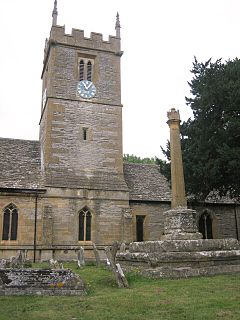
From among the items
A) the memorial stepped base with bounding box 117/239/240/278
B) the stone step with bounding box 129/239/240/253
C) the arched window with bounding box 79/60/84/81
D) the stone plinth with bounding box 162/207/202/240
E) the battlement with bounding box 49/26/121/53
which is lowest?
the memorial stepped base with bounding box 117/239/240/278

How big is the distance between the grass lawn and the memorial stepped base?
1.11 m

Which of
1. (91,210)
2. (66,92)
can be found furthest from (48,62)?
(91,210)

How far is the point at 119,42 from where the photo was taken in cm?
2786

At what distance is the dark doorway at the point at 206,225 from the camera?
26438 millimetres

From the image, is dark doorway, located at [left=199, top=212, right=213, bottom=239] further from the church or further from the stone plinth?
the stone plinth

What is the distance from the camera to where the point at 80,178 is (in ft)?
76.7

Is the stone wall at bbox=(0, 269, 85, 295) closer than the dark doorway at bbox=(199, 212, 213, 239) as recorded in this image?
Yes

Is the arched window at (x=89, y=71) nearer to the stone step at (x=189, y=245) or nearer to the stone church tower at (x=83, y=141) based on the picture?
the stone church tower at (x=83, y=141)

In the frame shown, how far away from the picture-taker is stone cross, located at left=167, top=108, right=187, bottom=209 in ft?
43.5

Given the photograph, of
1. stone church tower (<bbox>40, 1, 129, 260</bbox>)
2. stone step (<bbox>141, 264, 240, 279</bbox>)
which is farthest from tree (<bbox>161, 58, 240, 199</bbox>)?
stone step (<bbox>141, 264, 240, 279</bbox>)

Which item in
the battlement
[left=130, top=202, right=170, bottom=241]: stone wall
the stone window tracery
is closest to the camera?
[left=130, top=202, right=170, bottom=241]: stone wall

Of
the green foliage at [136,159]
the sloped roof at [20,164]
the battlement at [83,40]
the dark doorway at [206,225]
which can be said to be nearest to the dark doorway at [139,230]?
the dark doorway at [206,225]

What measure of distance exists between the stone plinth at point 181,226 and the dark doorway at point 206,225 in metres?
14.0

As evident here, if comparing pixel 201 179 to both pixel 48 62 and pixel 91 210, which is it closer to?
pixel 91 210
